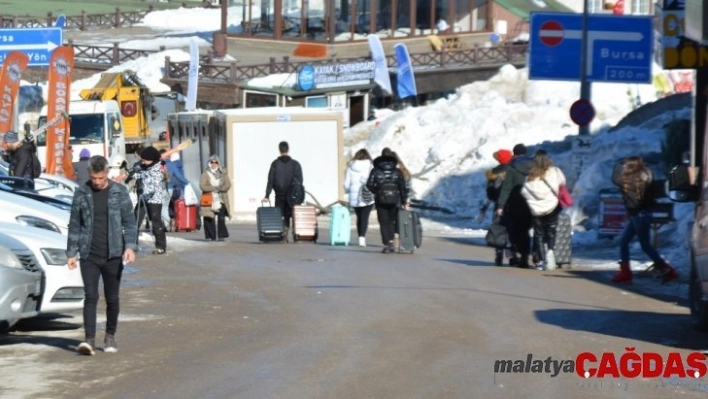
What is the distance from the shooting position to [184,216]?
92.6ft

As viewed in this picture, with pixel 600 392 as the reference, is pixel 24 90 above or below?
above

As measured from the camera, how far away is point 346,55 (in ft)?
199

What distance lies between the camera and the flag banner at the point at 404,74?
51188mm

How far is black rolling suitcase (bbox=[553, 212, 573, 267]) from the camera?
19484mm

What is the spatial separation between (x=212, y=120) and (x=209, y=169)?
30.1 ft

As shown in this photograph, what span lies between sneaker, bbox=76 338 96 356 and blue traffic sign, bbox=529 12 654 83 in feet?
76.0

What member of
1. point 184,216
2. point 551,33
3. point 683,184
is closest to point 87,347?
point 683,184

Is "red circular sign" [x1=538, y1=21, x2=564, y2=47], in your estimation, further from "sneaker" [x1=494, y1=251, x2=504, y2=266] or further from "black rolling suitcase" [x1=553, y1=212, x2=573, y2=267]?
"black rolling suitcase" [x1=553, y1=212, x2=573, y2=267]

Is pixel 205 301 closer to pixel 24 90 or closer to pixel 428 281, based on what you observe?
pixel 428 281

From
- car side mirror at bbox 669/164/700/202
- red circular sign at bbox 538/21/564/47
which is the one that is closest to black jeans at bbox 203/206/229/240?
red circular sign at bbox 538/21/564/47

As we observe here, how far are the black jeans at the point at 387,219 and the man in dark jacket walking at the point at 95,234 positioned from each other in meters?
10.4

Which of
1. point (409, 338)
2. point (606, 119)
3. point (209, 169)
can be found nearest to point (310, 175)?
point (209, 169)

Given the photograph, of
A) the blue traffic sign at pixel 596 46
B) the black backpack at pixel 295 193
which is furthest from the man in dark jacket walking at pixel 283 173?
the blue traffic sign at pixel 596 46

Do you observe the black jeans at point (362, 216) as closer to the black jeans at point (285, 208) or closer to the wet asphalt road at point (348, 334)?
the black jeans at point (285, 208)
